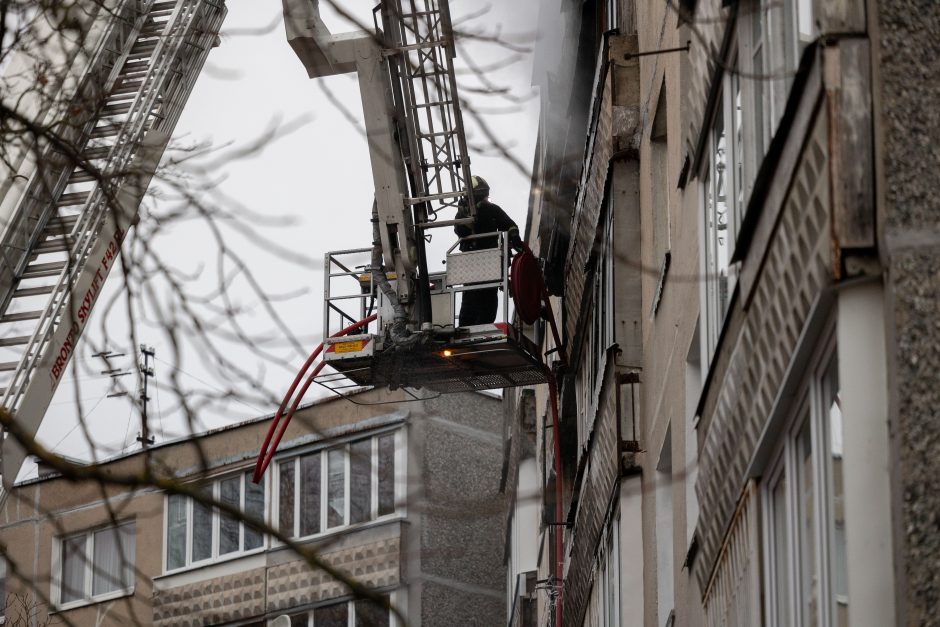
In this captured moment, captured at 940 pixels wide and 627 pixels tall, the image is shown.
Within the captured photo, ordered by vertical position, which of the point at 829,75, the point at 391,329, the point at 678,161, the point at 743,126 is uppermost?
the point at 391,329

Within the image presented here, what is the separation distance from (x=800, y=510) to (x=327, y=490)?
869 inches

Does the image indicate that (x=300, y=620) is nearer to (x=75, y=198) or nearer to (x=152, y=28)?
(x=152, y=28)

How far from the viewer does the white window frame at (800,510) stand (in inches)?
221

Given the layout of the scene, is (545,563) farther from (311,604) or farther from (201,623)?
(201,623)

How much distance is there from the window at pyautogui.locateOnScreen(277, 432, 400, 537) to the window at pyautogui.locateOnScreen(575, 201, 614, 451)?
1017cm

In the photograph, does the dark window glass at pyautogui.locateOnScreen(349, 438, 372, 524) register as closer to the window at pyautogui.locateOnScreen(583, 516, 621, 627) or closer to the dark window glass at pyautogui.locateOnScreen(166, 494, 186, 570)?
the dark window glass at pyautogui.locateOnScreen(166, 494, 186, 570)

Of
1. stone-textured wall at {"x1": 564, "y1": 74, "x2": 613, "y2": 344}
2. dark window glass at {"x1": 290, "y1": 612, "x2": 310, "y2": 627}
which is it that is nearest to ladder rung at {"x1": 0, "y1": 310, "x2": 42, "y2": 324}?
stone-textured wall at {"x1": 564, "y1": 74, "x2": 613, "y2": 344}

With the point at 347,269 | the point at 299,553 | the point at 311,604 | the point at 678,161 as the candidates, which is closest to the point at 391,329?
the point at 347,269

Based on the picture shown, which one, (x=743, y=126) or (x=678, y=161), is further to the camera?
(x=678, y=161)

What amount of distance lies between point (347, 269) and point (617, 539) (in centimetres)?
561

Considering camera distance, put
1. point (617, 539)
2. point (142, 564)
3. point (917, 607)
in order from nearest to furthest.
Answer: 1. point (917, 607)
2. point (617, 539)
3. point (142, 564)

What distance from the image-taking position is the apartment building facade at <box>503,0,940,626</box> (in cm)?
502

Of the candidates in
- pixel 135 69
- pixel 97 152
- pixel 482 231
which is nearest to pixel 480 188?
pixel 482 231

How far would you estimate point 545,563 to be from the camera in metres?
23.1
